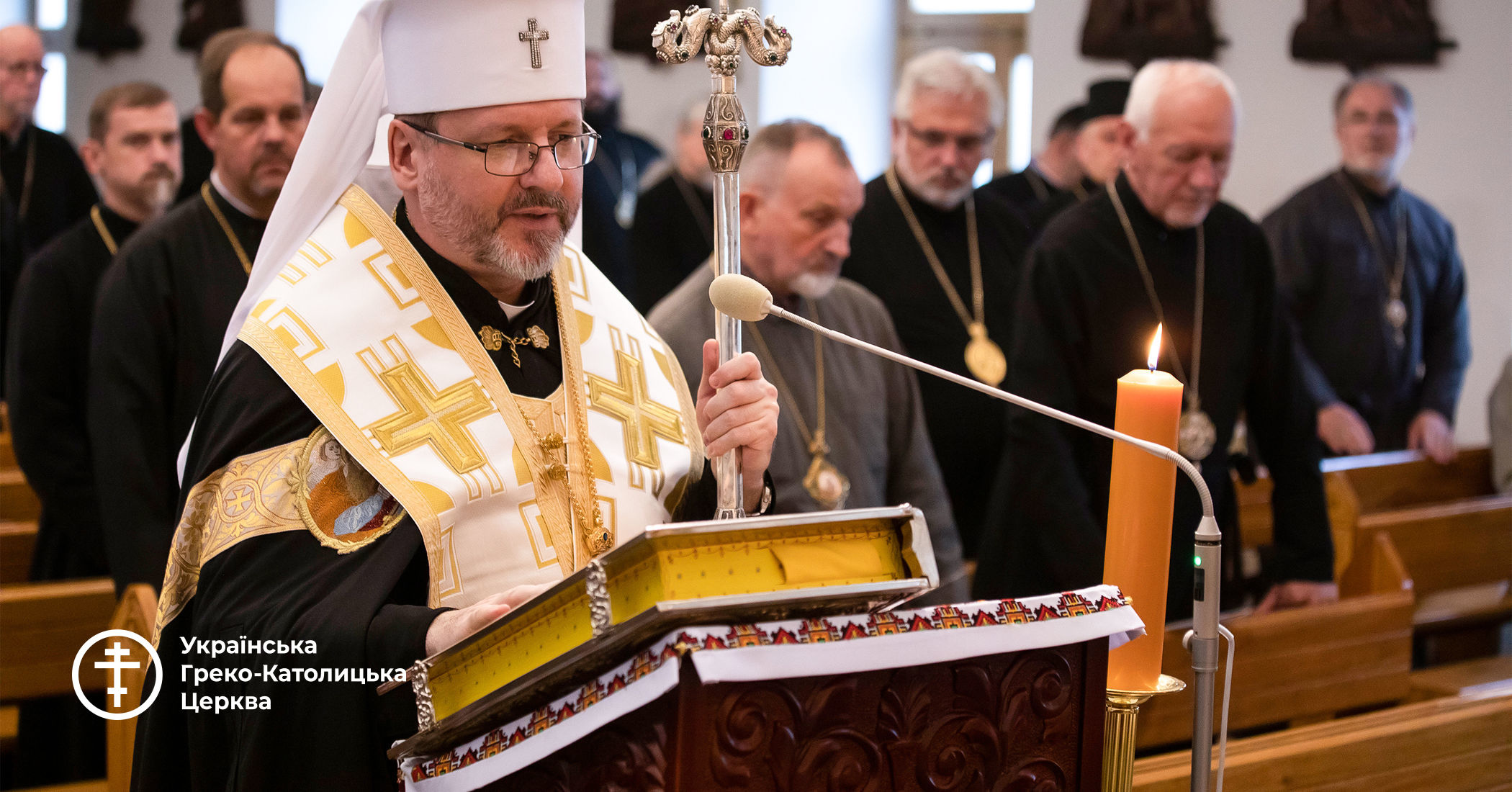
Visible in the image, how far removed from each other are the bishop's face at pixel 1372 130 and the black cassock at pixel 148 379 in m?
7.04

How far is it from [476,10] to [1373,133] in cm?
741

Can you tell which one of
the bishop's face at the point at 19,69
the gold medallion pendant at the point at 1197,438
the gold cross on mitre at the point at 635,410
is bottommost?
the gold medallion pendant at the point at 1197,438

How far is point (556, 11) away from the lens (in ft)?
8.79

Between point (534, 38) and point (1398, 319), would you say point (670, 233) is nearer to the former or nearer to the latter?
point (1398, 319)

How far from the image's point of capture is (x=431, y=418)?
242cm

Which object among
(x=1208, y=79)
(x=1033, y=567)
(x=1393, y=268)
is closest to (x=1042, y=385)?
(x=1033, y=567)

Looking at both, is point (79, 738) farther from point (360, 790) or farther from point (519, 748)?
point (519, 748)

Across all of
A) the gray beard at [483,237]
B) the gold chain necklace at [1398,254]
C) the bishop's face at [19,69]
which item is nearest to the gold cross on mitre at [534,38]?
the gray beard at [483,237]

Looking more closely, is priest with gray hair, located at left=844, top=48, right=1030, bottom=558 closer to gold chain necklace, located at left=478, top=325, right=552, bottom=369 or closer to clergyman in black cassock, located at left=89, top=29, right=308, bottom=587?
clergyman in black cassock, located at left=89, top=29, right=308, bottom=587

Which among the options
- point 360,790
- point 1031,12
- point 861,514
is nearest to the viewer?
point 861,514

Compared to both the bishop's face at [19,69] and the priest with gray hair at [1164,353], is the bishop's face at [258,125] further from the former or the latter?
the bishop's face at [19,69]

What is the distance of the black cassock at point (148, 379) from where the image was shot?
12.4 feet

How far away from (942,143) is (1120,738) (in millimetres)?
4262

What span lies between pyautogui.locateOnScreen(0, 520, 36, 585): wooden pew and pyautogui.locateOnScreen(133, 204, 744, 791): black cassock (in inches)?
112
